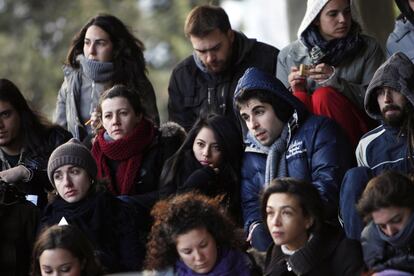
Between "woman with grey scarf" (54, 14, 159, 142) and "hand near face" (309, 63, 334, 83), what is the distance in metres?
1.26

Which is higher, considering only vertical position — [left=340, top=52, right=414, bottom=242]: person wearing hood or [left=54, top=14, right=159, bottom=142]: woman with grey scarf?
[left=54, top=14, right=159, bottom=142]: woman with grey scarf

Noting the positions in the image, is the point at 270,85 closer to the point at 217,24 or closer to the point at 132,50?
the point at 217,24

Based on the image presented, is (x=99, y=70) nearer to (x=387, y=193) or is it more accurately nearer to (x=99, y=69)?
(x=99, y=69)

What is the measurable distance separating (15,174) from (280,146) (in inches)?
71.0

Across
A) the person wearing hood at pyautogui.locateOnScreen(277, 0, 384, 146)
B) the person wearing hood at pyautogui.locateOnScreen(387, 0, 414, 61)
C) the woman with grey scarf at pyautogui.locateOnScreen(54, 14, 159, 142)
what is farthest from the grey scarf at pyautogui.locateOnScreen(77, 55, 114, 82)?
the person wearing hood at pyautogui.locateOnScreen(387, 0, 414, 61)

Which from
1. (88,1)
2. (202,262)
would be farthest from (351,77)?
(88,1)

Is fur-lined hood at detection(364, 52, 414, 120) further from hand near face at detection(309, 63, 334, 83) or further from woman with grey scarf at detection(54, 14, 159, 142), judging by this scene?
woman with grey scarf at detection(54, 14, 159, 142)

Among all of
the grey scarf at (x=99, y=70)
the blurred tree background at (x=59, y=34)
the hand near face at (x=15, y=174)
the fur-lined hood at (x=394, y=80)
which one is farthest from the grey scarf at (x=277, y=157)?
the blurred tree background at (x=59, y=34)

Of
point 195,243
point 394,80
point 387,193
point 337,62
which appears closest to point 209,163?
point 337,62

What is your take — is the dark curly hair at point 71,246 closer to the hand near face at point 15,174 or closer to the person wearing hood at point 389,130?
the hand near face at point 15,174

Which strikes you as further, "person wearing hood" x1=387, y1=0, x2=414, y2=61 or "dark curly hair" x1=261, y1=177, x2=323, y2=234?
"person wearing hood" x1=387, y1=0, x2=414, y2=61

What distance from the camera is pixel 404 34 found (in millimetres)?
8422

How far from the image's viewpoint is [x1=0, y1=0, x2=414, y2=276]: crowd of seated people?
695 cm

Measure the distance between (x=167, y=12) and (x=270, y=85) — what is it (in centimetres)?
2019
